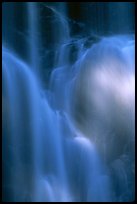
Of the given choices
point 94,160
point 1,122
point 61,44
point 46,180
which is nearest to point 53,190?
point 46,180

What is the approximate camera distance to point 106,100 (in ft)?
11.0

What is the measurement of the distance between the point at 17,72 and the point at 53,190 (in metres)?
1.01

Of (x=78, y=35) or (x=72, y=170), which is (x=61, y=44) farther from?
(x=72, y=170)

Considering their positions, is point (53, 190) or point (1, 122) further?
point (53, 190)

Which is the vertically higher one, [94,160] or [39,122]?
[39,122]

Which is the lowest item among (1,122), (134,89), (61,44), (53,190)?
(53,190)

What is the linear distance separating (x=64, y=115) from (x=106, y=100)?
1.24ft

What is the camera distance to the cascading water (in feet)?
10.6

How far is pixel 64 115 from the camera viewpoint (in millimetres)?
3289

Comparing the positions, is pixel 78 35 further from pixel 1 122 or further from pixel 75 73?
pixel 1 122

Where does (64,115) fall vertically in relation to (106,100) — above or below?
below

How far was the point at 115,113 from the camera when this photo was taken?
3.34 m

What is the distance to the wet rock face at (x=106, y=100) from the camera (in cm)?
331

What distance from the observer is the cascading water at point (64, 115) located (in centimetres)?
323
